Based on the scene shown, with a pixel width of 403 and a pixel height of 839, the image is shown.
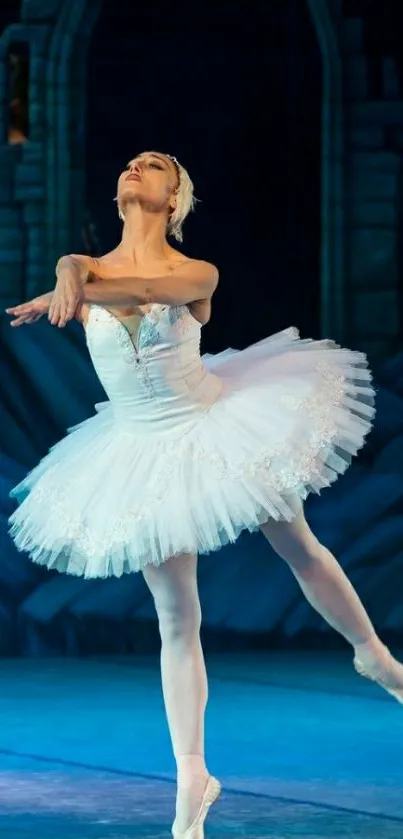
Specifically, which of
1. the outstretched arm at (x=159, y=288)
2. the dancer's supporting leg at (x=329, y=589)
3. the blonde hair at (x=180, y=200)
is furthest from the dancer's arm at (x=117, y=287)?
the dancer's supporting leg at (x=329, y=589)

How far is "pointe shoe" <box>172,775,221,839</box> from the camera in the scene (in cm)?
274

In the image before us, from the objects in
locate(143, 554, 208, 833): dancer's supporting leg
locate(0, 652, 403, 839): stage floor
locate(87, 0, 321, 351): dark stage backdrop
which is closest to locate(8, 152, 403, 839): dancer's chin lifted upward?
locate(143, 554, 208, 833): dancer's supporting leg

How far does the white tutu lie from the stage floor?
51cm

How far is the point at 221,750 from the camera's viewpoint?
12.5 feet

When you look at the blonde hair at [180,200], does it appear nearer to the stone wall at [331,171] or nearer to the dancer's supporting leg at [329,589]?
the dancer's supporting leg at [329,589]

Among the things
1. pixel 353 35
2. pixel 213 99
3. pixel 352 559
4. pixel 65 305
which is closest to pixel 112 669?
pixel 352 559

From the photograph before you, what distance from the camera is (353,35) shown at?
557cm

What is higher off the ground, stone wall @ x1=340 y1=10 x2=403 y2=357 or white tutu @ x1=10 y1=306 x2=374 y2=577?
stone wall @ x1=340 y1=10 x2=403 y2=357

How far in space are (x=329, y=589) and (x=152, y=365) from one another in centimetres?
56

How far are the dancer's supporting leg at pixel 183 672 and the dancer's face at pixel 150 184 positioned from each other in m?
0.69

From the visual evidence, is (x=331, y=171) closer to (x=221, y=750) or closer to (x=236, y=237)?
(x=236, y=237)

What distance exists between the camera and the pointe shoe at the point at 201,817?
2740 millimetres

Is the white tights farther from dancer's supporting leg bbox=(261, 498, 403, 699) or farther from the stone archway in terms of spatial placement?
the stone archway

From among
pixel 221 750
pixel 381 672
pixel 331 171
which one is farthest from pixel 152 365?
pixel 331 171
